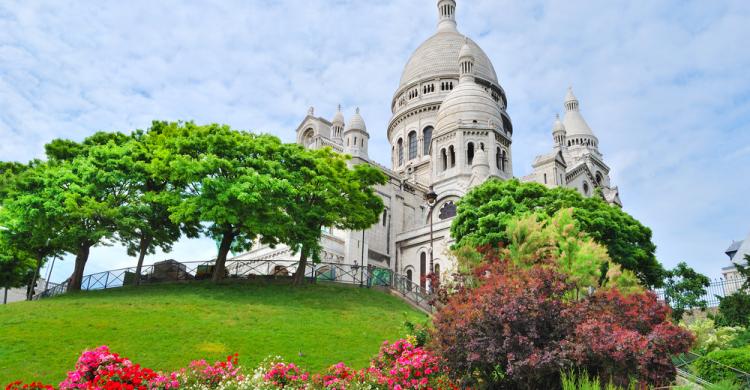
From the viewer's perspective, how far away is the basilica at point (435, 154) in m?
50.2

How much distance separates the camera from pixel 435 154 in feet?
195

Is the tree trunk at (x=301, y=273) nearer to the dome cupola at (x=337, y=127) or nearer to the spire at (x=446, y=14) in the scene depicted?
the dome cupola at (x=337, y=127)

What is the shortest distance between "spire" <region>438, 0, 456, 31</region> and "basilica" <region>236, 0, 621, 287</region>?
5.94 meters

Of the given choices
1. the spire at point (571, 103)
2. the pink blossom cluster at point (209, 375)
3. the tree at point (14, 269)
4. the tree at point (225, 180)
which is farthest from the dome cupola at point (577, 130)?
the pink blossom cluster at point (209, 375)

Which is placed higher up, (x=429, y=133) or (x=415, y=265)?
(x=429, y=133)

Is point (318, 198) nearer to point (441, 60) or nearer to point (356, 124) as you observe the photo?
point (356, 124)

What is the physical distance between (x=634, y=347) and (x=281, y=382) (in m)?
8.61

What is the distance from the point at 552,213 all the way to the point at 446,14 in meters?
59.1

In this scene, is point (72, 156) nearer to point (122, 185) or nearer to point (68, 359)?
point (122, 185)

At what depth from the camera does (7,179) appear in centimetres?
3198

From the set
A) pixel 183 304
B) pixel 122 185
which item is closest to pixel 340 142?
pixel 122 185

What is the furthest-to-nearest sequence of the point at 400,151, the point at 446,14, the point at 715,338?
the point at 446,14 → the point at 400,151 → the point at 715,338

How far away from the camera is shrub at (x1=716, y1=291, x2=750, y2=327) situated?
1187 inches

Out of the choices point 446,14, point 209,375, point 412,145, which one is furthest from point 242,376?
point 446,14
